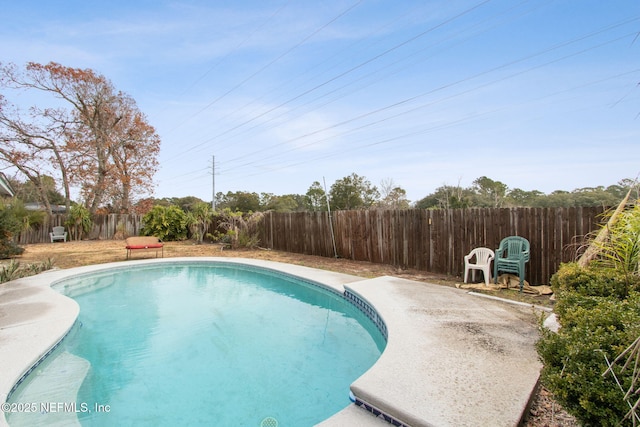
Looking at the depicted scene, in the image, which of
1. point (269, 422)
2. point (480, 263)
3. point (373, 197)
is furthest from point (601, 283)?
point (373, 197)

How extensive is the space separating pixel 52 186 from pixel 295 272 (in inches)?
750

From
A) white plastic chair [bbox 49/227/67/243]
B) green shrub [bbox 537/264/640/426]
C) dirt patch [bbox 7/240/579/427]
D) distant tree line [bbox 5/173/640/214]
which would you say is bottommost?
dirt patch [bbox 7/240/579/427]

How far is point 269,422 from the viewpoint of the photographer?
265cm

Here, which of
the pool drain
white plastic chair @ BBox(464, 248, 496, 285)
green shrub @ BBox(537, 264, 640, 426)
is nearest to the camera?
green shrub @ BBox(537, 264, 640, 426)

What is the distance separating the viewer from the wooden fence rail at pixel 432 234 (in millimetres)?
5520

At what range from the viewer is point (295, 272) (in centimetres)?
734

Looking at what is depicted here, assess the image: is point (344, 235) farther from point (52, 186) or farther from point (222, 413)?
point (52, 186)

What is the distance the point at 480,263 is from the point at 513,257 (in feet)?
2.12

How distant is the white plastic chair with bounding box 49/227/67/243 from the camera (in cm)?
1464

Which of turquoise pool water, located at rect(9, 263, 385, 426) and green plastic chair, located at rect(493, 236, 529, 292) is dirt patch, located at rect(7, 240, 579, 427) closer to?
green plastic chair, located at rect(493, 236, 529, 292)

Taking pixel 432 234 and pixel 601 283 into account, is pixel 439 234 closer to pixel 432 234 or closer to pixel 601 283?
pixel 432 234

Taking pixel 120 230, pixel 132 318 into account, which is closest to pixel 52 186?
pixel 120 230

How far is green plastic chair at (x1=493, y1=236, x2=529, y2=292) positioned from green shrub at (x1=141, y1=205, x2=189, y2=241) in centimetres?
1361

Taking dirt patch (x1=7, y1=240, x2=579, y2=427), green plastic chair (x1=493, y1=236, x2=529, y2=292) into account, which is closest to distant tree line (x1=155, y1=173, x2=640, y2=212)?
dirt patch (x1=7, y1=240, x2=579, y2=427)
